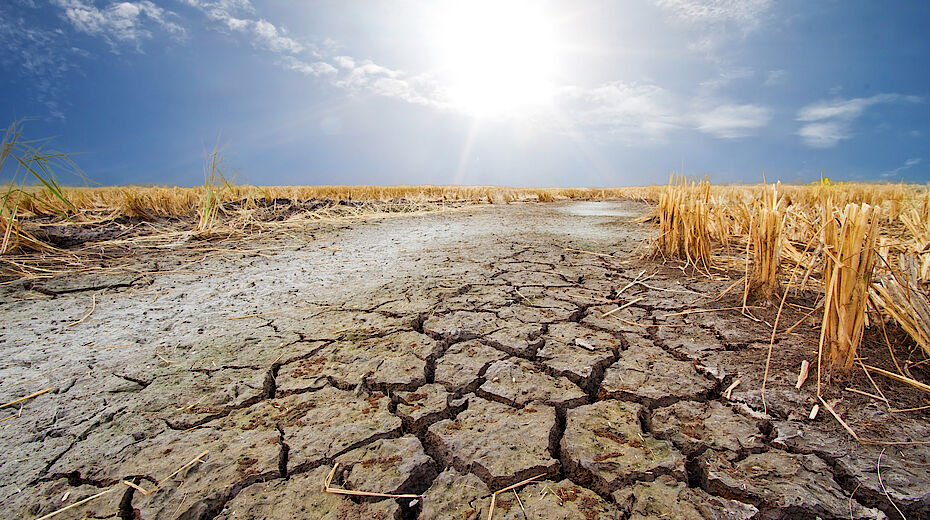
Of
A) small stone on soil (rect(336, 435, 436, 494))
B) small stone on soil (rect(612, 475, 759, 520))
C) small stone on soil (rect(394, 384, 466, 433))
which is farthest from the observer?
small stone on soil (rect(394, 384, 466, 433))

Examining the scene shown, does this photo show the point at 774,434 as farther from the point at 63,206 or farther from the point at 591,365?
the point at 63,206

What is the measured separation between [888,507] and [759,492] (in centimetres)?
26

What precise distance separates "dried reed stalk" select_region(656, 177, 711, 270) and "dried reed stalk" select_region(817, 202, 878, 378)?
1.40m

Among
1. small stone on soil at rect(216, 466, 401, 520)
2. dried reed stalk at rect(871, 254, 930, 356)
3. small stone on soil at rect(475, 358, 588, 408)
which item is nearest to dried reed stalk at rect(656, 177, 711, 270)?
dried reed stalk at rect(871, 254, 930, 356)

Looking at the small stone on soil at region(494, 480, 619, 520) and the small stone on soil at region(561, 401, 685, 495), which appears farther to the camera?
the small stone on soil at region(561, 401, 685, 495)

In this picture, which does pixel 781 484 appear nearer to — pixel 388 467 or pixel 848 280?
pixel 848 280

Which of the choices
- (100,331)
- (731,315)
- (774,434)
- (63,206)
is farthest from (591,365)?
(63,206)

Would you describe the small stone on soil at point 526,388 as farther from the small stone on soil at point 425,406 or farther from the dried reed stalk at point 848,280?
the dried reed stalk at point 848,280

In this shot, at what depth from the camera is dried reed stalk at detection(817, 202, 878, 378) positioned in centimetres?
130

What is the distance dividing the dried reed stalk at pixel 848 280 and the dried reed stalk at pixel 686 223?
4.59 feet

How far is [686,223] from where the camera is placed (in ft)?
9.45

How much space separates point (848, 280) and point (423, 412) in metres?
1.39

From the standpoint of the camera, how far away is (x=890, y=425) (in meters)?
1.15

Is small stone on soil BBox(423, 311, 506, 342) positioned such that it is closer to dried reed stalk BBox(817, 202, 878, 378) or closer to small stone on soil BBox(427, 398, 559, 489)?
small stone on soil BBox(427, 398, 559, 489)
